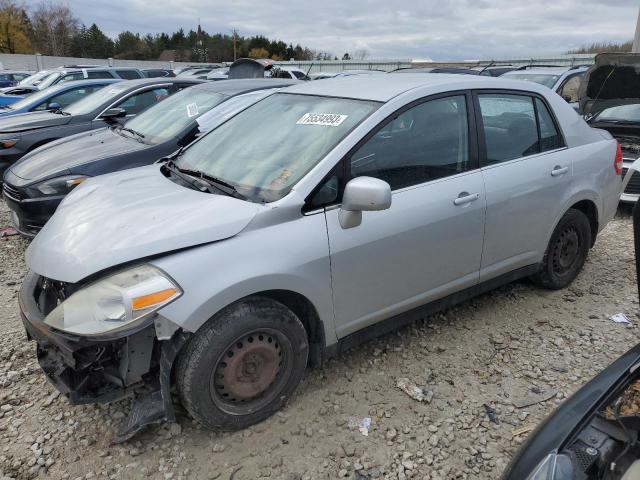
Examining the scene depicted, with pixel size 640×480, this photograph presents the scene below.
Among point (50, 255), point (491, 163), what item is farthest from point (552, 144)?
point (50, 255)

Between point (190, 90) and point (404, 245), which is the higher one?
point (190, 90)

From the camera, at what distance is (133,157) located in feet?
15.4

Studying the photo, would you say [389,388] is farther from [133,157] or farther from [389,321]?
[133,157]

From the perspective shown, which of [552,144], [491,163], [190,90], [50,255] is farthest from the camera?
[190,90]

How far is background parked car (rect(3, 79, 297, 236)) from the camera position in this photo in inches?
171

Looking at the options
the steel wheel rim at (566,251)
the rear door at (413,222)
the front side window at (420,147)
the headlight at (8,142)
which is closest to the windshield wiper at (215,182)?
the rear door at (413,222)

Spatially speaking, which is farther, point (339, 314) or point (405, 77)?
point (405, 77)

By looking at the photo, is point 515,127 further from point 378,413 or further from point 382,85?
point 378,413

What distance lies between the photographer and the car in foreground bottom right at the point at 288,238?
7.22 feet

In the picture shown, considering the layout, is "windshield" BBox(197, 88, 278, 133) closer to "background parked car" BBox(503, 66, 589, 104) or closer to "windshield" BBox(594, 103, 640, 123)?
"windshield" BBox(594, 103, 640, 123)

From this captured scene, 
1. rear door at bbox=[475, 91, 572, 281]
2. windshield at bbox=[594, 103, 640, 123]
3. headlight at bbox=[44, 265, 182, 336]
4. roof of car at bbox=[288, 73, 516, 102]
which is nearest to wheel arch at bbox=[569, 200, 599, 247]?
rear door at bbox=[475, 91, 572, 281]

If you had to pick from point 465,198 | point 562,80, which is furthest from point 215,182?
point 562,80

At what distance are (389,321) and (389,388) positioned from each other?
0.39 metres

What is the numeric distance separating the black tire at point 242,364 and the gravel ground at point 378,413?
0.52 feet
